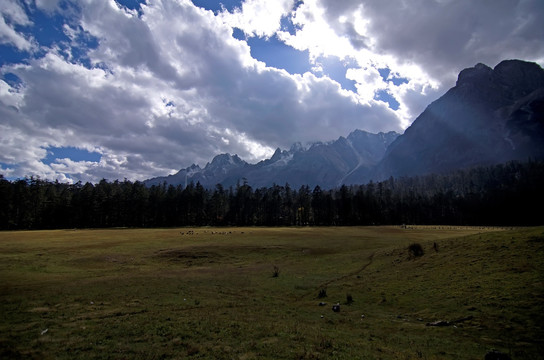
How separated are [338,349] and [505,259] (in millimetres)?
25498

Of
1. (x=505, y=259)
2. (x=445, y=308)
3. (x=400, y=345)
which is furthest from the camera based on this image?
(x=505, y=259)

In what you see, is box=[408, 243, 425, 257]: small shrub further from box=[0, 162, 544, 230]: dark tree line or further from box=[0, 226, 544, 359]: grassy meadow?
box=[0, 162, 544, 230]: dark tree line

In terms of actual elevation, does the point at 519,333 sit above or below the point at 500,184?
below

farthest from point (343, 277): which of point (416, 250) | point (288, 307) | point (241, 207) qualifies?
point (241, 207)

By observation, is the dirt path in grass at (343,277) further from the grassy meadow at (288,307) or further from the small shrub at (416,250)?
the small shrub at (416,250)

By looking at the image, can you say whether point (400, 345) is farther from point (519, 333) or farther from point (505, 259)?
point (505, 259)

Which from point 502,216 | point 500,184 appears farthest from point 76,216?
point 500,184

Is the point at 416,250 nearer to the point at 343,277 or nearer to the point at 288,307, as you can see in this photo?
the point at 343,277

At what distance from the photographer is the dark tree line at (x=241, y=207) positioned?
487 ft

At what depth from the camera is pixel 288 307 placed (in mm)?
26359

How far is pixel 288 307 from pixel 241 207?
520 ft

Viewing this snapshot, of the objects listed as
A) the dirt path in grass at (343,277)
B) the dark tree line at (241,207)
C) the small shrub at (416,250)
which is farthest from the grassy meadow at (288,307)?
the dark tree line at (241,207)

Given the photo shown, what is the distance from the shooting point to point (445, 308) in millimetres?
23312

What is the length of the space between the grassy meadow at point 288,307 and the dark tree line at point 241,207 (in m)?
119
